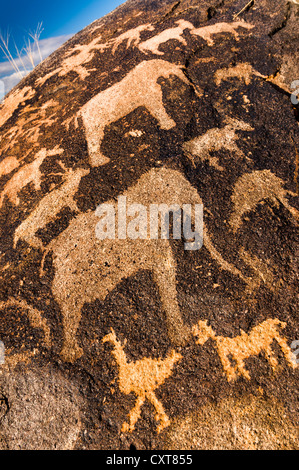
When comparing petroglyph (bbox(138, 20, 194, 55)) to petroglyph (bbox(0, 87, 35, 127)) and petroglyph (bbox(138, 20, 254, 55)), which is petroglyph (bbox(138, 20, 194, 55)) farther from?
petroglyph (bbox(0, 87, 35, 127))

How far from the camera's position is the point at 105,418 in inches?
53.7

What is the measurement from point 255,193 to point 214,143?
446 millimetres

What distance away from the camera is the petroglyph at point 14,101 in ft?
8.59

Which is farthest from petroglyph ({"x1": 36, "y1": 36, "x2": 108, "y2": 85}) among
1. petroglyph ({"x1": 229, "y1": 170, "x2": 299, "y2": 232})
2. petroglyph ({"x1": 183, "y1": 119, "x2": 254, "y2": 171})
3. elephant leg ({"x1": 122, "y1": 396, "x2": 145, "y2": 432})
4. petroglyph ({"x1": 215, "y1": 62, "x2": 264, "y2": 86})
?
elephant leg ({"x1": 122, "y1": 396, "x2": 145, "y2": 432})

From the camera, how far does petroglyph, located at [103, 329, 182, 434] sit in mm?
1359

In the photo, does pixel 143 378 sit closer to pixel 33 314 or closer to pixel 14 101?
pixel 33 314

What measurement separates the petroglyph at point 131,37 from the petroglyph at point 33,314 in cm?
225

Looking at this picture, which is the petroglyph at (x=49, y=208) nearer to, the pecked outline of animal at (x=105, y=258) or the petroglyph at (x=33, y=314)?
the pecked outline of animal at (x=105, y=258)

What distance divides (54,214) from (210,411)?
1399mm

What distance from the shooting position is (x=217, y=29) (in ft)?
7.97

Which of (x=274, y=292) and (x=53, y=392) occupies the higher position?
(x=53, y=392)
